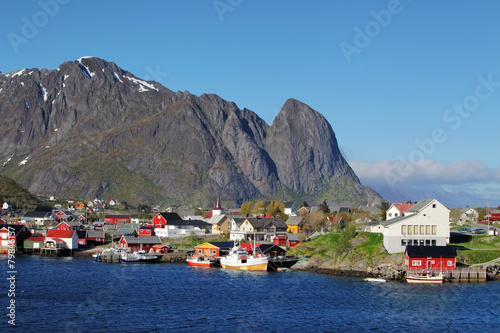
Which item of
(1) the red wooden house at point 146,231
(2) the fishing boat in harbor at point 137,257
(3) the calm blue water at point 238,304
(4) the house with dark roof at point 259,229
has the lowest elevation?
(3) the calm blue water at point 238,304

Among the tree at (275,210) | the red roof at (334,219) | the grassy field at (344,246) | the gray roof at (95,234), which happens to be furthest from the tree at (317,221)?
the gray roof at (95,234)

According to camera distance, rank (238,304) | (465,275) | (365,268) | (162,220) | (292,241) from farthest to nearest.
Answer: (162,220) → (292,241) → (365,268) → (465,275) → (238,304)

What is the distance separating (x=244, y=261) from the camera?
85.2m

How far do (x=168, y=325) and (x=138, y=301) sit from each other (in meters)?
11.2

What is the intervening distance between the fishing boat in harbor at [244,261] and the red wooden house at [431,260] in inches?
876

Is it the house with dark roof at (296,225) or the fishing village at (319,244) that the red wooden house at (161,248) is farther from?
the house with dark roof at (296,225)

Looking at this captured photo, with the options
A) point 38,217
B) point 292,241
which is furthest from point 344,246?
point 38,217

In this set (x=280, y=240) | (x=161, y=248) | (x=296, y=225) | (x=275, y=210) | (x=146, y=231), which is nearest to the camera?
(x=161, y=248)

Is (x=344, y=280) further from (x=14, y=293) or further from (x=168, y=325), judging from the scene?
(x=14, y=293)

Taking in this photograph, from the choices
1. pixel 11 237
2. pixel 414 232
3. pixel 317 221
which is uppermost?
pixel 317 221

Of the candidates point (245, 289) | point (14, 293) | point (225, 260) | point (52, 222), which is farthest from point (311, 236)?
point (52, 222)

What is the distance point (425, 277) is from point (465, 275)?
604cm

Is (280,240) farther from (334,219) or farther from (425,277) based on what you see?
(425,277)

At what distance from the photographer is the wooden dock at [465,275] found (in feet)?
231
